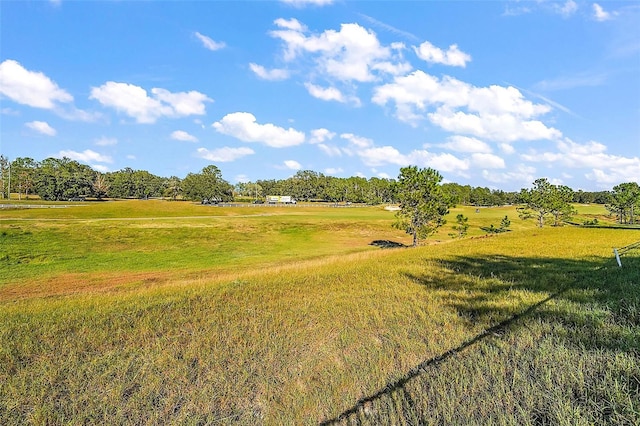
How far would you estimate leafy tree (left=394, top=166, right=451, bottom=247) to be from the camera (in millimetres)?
34938

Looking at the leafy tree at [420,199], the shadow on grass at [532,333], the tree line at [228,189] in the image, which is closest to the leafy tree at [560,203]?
the tree line at [228,189]

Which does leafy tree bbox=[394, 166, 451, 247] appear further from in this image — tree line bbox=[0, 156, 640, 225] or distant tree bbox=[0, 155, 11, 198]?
distant tree bbox=[0, 155, 11, 198]

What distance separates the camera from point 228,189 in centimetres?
14262

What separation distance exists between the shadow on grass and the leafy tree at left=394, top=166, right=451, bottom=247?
23506 millimetres

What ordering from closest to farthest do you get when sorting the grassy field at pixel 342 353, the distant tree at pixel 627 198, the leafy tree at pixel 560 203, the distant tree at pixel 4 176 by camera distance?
1. the grassy field at pixel 342 353
2. the leafy tree at pixel 560 203
3. the distant tree at pixel 627 198
4. the distant tree at pixel 4 176

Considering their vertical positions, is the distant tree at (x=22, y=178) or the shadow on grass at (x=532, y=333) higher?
the distant tree at (x=22, y=178)

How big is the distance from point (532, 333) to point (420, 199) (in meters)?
30.4

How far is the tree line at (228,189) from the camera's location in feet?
192

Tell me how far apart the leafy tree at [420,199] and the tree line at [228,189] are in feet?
8.65

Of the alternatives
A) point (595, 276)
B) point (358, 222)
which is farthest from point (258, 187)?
point (595, 276)

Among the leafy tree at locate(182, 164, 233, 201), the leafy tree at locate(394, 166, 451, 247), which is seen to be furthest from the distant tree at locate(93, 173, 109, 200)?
the leafy tree at locate(394, 166, 451, 247)

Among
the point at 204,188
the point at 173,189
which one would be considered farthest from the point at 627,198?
the point at 173,189

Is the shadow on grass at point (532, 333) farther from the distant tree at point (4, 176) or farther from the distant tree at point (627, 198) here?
the distant tree at point (4, 176)

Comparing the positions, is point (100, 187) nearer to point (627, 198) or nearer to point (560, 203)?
point (560, 203)
